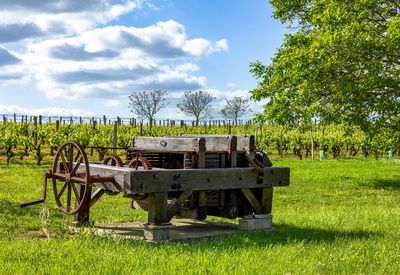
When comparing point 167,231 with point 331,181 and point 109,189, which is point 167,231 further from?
point 331,181

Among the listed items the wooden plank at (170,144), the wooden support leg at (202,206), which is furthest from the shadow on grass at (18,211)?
the wooden support leg at (202,206)

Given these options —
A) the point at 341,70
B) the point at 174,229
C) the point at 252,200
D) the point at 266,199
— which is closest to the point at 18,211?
the point at 174,229

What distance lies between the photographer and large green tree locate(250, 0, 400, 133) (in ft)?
68.4

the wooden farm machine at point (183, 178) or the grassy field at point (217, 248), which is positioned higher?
the wooden farm machine at point (183, 178)

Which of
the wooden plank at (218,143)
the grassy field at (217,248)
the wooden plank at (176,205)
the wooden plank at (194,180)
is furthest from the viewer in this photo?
the wooden plank at (218,143)

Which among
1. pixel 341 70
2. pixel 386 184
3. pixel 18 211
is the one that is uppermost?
pixel 341 70

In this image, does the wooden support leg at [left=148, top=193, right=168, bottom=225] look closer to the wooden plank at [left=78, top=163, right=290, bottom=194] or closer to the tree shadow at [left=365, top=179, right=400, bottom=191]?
the wooden plank at [left=78, top=163, right=290, bottom=194]

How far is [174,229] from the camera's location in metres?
10.0

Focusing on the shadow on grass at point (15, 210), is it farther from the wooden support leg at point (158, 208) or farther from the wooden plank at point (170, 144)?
the wooden support leg at point (158, 208)

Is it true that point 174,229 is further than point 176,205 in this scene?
Yes

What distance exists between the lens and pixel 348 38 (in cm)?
2045

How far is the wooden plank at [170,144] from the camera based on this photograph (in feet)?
31.1

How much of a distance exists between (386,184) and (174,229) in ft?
49.9

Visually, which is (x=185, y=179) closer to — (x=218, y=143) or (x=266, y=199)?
(x=218, y=143)
